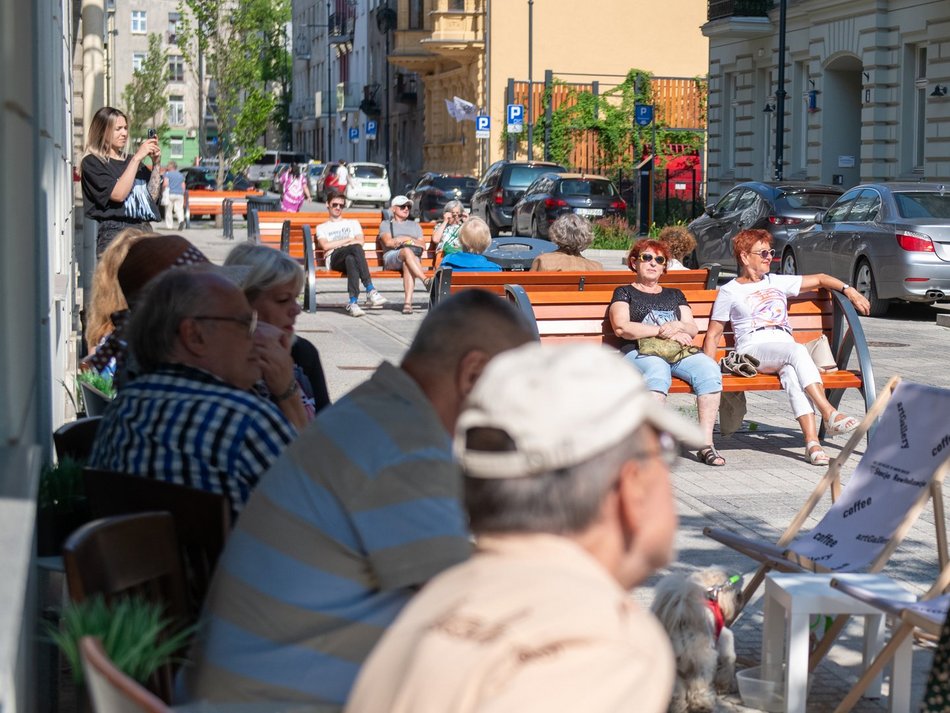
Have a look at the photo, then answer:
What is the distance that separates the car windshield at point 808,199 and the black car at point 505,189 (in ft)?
40.6

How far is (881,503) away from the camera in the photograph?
5.40 metres

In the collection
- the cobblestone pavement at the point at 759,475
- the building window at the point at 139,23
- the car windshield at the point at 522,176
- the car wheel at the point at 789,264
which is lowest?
the cobblestone pavement at the point at 759,475

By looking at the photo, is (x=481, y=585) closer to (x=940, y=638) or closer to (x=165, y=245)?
(x=940, y=638)

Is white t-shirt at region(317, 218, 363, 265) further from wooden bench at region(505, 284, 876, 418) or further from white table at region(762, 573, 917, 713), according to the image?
white table at region(762, 573, 917, 713)

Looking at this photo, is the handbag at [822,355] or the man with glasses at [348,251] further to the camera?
the man with glasses at [348,251]

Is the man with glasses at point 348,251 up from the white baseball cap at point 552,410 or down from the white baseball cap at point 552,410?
down

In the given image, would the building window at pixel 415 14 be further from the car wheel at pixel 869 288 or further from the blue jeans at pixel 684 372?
the blue jeans at pixel 684 372

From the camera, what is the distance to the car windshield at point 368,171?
57375 mm

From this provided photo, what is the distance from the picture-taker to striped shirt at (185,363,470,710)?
267cm

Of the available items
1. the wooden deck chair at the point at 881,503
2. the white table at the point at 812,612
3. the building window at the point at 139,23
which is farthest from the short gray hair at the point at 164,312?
the building window at the point at 139,23

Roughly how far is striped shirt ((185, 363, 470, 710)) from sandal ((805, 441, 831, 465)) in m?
6.31

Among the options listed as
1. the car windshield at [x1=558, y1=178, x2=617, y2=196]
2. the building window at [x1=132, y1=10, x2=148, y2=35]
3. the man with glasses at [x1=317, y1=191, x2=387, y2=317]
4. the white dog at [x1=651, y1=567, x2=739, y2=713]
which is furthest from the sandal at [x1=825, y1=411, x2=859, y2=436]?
the building window at [x1=132, y1=10, x2=148, y2=35]

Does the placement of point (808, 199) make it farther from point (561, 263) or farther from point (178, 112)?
point (178, 112)

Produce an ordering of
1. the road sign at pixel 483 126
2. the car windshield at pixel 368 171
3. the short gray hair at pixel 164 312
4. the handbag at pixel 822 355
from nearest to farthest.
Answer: the short gray hair at pixel 164 312 → the handbag at pixel 822 355 → the road sign at pixel 483 126 → the car windshield at pixel 368 171
